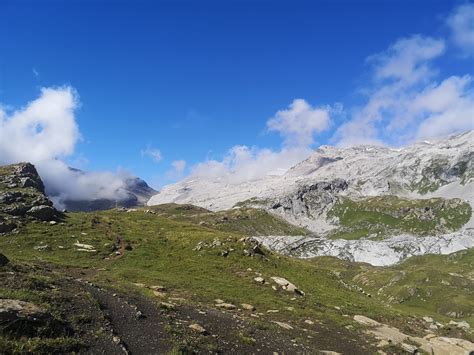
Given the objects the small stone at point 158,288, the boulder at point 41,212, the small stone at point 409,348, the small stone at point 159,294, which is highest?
the boulder at point 41,212

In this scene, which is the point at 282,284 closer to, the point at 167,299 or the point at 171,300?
the point at 171,300

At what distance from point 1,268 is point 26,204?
59.0m

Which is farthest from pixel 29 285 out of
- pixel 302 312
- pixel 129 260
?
pixel 129 260

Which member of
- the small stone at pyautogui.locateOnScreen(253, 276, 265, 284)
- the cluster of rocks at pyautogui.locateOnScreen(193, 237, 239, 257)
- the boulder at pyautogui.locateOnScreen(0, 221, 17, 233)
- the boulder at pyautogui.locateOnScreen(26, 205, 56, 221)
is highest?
the boulder at pyautogui.locateOnScreen(26, 205, 56, 221)

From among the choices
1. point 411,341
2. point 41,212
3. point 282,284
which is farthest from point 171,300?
point 41,212

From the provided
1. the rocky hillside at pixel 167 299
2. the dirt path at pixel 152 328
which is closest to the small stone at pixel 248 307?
the rocky hillside at pixel 167 299

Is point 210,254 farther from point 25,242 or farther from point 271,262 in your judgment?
point 25,242

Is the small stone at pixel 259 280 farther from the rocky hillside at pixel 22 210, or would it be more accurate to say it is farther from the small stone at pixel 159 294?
the rocky hillside at pixel 22 210

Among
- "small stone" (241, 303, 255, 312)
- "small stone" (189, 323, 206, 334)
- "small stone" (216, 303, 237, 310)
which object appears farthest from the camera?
"small stone" (241, 303, 255, 312)

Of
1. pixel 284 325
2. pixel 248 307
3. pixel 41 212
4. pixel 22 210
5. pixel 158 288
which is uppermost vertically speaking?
pixel 22 210

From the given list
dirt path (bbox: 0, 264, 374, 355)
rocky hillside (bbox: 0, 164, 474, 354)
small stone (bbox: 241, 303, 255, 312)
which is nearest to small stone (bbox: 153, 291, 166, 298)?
rocky hillside (bbox: 0, 164, 474, 354)

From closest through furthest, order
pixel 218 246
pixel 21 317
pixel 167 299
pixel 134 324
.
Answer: pixel 21 317 < pixel 134 324 < pixel 167 299 < pixel 218 246

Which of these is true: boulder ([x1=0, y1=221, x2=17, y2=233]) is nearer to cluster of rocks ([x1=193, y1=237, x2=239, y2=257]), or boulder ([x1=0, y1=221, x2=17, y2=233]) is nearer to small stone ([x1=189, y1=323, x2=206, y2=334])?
cluster of rocks ([x1=193, y1=237, x2=239, y2=257])

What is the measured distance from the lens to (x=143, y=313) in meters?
29.2
